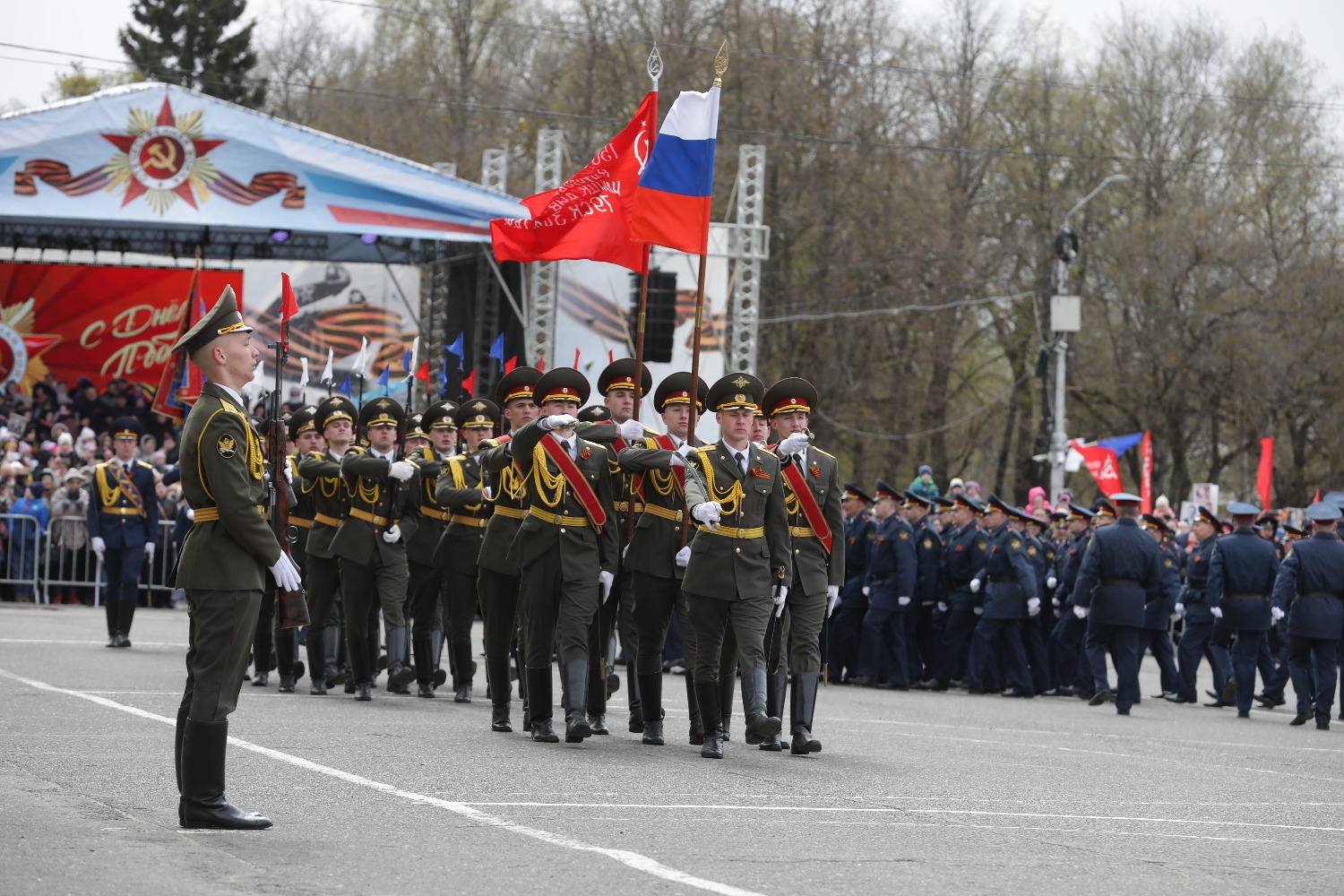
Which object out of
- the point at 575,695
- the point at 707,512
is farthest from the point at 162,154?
the point at 707,512

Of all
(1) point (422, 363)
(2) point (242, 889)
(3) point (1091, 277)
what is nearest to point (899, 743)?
(2) point (242, 889)

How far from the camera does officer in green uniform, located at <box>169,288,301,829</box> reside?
7492mm

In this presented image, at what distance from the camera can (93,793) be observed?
8195 mm

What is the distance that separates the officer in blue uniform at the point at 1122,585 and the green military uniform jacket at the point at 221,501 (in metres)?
11.2

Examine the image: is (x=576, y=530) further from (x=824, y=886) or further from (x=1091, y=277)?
(x=1091, y=277)

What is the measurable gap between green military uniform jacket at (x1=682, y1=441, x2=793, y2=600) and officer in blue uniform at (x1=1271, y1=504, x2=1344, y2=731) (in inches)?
318

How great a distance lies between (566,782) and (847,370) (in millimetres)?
36650

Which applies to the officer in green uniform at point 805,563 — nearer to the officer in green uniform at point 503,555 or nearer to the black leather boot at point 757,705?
the black leather boot at point 757,705

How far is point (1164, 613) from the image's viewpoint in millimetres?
19031

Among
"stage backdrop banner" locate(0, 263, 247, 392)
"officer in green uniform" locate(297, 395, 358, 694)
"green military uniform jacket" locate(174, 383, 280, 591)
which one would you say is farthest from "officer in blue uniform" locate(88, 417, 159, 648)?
"stage backdrop banner" locate(0, 263, 247, 392)

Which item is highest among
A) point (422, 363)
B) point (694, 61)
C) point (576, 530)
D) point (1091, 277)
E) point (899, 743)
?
point (694, 61)

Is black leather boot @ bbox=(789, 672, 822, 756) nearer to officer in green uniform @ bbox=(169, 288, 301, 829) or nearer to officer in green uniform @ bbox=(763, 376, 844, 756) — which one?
officer in green uniform @ bbox=(763, 376, 844, 756)

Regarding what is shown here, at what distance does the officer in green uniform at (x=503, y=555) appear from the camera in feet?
37.8

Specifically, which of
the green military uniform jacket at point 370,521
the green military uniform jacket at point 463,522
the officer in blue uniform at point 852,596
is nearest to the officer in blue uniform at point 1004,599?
the officer in blue uniform at point 852,596
